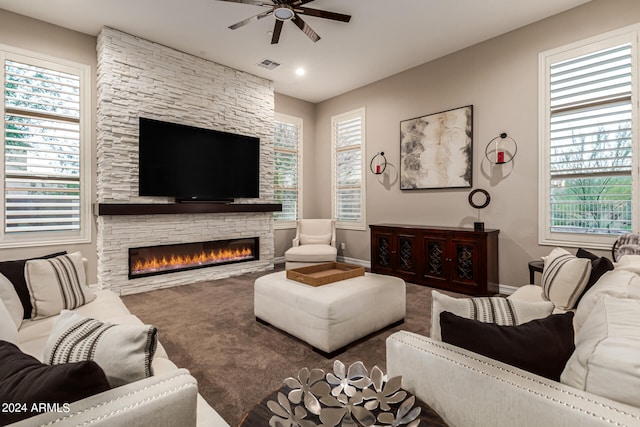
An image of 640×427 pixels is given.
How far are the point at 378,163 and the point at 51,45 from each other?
445 centimetres

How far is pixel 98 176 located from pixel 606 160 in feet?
18.3

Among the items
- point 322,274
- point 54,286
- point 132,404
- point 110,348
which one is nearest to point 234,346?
point 322,274

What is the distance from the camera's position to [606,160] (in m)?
3.15

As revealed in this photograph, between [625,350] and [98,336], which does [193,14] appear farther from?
[625,350]

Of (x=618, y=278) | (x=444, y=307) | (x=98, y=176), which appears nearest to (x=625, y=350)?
(x=444, y=307)

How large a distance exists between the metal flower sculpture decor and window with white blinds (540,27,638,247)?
3.45 m

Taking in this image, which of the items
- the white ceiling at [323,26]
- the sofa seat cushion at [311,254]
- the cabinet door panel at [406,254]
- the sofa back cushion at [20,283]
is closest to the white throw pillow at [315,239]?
the sofa seat cushion at [311,254]

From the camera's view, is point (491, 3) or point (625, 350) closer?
point (625, 350)

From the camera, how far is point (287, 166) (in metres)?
5.86

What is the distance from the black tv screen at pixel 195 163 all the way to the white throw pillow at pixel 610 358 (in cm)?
428

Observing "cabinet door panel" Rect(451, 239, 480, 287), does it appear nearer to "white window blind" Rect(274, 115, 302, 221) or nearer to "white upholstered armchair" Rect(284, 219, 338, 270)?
"white upholstered armchair" Rect(284, 219, 338, 270)

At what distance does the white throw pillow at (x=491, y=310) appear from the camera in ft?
3.67

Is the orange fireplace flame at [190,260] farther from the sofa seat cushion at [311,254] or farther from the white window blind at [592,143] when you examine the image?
the white window blind at [592,143]

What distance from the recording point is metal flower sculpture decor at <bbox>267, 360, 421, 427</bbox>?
792mm
